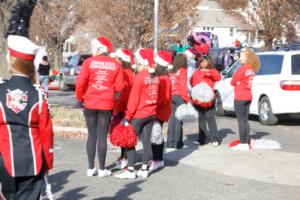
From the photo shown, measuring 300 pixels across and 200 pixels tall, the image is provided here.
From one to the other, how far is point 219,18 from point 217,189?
272 ft

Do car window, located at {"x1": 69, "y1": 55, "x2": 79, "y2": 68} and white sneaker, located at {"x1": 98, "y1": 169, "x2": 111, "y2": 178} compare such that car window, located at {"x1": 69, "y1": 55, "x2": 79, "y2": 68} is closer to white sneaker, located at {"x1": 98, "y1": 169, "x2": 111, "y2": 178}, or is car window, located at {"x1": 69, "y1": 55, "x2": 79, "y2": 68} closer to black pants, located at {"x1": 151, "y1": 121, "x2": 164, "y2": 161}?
black pants, located at {"x1": 151, "y1": 121, "x2": 164, "y2": 161}

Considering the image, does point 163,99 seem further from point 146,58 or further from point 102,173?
Answer: point 102,173

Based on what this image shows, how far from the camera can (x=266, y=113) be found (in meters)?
15.4

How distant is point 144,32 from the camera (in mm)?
22859

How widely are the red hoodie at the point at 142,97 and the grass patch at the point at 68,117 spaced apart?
193 inches

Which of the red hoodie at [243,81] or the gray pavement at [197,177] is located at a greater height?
the red hoodie at [243,81]

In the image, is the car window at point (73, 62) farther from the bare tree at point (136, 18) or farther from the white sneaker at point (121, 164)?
the white sneaker at point (121, 164)

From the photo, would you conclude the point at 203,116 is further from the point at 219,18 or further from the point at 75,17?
the point at 219,18

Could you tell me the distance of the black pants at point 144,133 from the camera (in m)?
8.87

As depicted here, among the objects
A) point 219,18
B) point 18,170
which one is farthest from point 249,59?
point 219,18

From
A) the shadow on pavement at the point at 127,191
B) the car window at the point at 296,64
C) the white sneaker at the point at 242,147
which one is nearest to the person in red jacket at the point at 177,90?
the white sneaker at the point at 242,147

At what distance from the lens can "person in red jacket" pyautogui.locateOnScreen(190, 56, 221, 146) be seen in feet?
37.9

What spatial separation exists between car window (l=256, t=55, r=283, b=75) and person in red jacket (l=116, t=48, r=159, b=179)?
264 inches

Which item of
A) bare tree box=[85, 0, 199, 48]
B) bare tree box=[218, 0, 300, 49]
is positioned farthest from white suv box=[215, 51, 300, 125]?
bare tree box=[218, 0, 300, 49]
